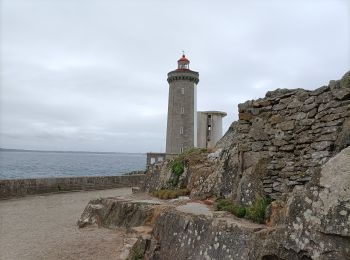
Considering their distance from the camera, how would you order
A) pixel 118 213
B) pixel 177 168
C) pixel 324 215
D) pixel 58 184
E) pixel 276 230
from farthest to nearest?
pixel 58 184
pixel 177 168
pixel 118 213
pixel 276 230
pixel 324 215

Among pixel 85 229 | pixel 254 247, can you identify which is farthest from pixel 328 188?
pixel 85 229

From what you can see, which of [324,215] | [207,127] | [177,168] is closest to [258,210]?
[324,215]

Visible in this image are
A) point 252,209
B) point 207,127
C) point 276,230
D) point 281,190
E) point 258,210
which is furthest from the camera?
point 207,127

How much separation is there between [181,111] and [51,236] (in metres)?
31.0

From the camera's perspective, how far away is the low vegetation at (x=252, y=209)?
19.8 feet

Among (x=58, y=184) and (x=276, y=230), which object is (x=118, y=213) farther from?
(x=58, y=184)

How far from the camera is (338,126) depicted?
17.8ft

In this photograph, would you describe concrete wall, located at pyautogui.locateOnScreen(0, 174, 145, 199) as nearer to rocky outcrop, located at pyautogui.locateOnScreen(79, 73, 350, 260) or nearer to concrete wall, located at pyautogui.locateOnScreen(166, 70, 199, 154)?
rocky outcrop, located at pyautogui.locateOnScreen(79, 73, 350, 260)

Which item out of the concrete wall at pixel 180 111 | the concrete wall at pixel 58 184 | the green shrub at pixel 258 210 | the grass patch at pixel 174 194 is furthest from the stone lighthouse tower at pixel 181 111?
the green shrub at pixel 258 210

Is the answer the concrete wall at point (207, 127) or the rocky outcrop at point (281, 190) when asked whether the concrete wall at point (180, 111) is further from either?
the rocky outcrop at point (281, 190)

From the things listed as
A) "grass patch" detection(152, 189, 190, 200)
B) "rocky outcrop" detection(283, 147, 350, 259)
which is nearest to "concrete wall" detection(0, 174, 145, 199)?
"grass patch" detection(152, 189, 190, 200)

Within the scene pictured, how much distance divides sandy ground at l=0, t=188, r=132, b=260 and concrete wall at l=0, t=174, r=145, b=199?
236cm

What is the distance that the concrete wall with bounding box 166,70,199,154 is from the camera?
3978 cm

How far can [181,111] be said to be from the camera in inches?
1571
